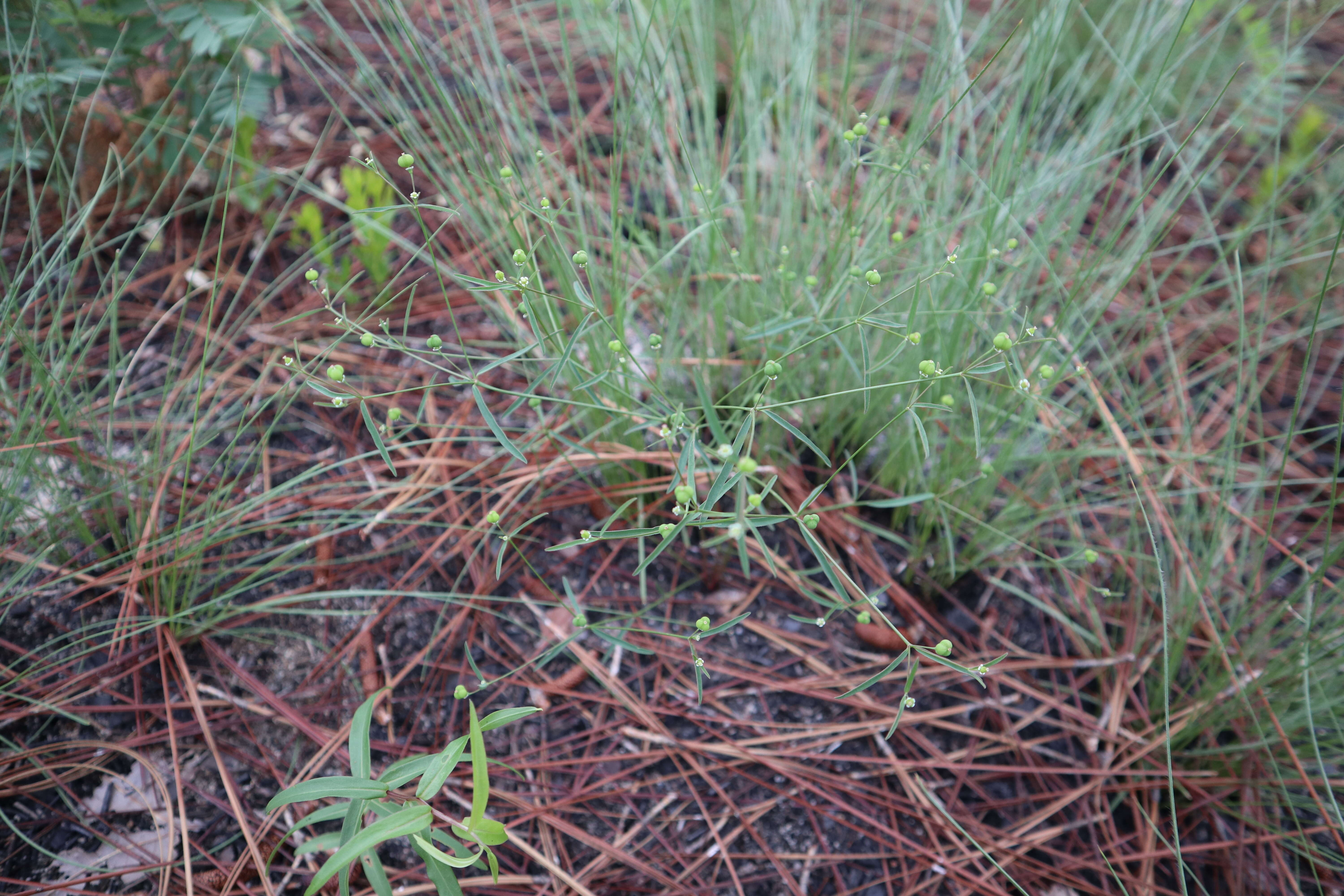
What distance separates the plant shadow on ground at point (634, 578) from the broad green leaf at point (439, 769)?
0.22 metres

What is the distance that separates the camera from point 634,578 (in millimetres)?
1337

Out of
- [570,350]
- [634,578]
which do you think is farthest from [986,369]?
[634,578]

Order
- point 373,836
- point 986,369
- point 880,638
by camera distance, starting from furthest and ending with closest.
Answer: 1. point 880,638
2. point 986,369
3. point 373,836

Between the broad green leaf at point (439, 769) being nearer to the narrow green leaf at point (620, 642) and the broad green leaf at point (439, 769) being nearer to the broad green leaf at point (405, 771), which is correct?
the broad green leaf at point (405, 771)

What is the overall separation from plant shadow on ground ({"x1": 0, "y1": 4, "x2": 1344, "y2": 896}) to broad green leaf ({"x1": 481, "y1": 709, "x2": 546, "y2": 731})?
0.41ft

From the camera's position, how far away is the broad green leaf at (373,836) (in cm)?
75

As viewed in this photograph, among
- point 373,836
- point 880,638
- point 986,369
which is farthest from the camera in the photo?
point 880,638

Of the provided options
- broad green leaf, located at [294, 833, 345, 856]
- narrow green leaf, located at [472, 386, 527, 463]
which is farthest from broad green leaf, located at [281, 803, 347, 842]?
narrow green leaf, located at [472, 386, 527, 463]

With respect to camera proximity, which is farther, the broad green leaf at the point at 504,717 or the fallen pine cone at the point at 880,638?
the fallen pine cone at the point at 880,638

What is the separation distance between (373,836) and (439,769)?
0.12 m

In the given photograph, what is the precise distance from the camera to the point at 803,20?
1.55 metres

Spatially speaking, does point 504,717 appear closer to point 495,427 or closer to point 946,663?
point 495,427

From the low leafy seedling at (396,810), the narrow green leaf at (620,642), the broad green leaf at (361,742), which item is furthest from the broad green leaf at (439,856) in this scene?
the narrow green leaf at (620,642)

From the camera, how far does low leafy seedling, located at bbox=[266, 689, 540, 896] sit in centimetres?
80
